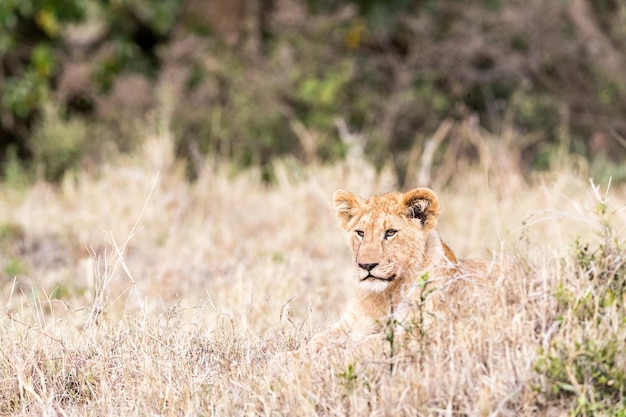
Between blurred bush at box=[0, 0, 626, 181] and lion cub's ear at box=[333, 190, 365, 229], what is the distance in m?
8.83

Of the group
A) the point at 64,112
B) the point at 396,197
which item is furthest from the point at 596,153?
the point at 396,197

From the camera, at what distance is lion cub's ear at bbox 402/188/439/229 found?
4949 millimetres

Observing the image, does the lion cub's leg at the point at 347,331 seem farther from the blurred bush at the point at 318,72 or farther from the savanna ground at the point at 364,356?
the blurred bush at the point at 318,72

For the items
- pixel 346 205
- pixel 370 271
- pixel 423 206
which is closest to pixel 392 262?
pixel 370 271

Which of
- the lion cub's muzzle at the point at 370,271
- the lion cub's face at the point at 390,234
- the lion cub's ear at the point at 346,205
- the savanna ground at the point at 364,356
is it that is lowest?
the savanna ground at the point at 364,356

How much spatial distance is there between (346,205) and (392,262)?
1.74ft

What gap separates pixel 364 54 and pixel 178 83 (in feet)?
11.1

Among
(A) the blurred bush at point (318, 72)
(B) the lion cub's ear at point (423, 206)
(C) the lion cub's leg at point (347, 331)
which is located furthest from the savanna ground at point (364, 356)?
(A) the blurred bush at point (318, 72)

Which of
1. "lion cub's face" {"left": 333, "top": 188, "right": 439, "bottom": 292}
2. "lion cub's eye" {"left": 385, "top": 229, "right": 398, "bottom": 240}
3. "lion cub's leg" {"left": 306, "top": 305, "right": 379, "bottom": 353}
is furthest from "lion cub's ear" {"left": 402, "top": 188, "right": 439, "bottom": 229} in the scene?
"lion cub's leg" {"left": 306, "top": 305, "right": 379, "bottom": 353}

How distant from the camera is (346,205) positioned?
17.2ft

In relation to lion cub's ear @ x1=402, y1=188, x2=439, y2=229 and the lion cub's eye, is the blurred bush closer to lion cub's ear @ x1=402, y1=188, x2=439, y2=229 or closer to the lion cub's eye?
lion cub's ear @ x1=402, y1=188, x2=439, y2=229

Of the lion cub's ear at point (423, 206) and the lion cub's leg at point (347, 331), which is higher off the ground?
the lion cub's ear at point (423, 206)

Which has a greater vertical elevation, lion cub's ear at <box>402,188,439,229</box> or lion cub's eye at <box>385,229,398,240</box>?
lion cub's ear at <box>402,188,439,229</box>

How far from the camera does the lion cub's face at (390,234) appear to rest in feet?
15.7
